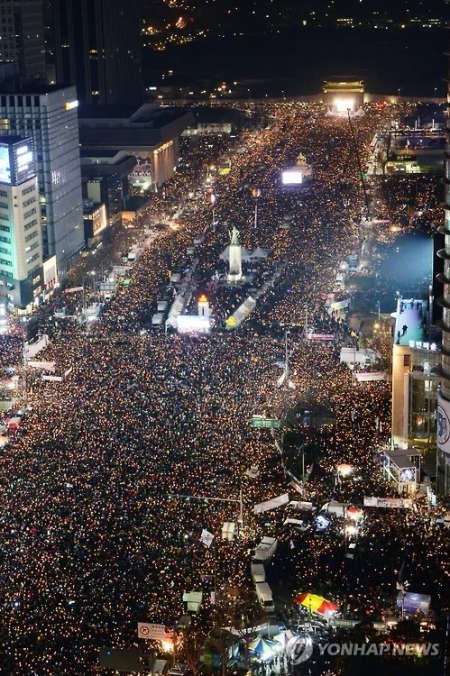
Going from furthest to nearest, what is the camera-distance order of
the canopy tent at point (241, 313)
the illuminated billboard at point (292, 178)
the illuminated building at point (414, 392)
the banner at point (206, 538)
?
the illuminated billboard at point (292, 178)
the canopy tent at point (241, 313)
the illuminated building at point (414, 392)
the banner at point (206, 538)

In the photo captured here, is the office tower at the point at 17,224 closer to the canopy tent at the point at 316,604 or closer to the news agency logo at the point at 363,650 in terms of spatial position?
the canopy tent at the point at 316,604

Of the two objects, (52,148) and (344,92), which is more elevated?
(52,148)

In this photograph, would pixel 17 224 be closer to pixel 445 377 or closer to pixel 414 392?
pixel 414 392

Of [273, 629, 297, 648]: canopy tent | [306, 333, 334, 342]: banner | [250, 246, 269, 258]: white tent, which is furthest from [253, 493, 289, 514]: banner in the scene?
[250, 246, 269, 258]: white tent

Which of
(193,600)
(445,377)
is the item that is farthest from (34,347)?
(193,600)

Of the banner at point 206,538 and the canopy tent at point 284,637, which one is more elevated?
the banner at point 206,538

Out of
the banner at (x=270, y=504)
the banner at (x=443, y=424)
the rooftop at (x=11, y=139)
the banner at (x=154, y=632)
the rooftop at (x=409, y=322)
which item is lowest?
the banner at (x=270, y=504)

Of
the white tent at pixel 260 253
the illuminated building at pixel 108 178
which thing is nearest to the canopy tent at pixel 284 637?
the white tent at pixel 260 253

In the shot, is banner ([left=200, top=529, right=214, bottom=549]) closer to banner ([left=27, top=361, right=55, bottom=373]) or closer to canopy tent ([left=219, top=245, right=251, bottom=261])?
banner ([left=27, top=361, right=55, bottom=373])
